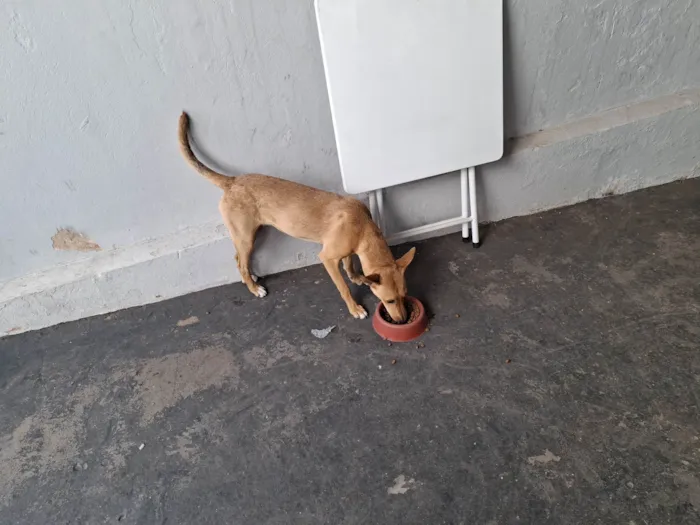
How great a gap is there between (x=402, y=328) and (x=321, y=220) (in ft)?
2.55

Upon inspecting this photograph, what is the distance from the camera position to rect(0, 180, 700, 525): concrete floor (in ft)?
7.46

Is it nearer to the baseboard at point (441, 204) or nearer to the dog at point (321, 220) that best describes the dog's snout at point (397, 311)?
the dog at point (321, 220)

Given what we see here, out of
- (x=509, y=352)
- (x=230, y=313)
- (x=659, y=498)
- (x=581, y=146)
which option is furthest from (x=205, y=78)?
(x=659, y=498)

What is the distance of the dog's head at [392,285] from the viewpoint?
9.41 ft

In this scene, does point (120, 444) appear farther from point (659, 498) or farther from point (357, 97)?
point (659, 498)

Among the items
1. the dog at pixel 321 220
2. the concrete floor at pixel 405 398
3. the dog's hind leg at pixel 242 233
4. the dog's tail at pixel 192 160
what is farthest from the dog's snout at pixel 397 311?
the dog's tail at pixel 192 160

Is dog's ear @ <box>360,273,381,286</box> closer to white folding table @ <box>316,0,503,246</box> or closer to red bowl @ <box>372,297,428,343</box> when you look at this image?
red bowl @ <box>372,297,428,343</box>

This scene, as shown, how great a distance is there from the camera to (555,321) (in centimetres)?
296

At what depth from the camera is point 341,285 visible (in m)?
3.11

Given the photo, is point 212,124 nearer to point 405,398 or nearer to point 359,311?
point 359,311

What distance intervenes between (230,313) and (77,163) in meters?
1.29

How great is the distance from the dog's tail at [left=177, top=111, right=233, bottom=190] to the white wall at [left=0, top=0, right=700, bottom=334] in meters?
0.08

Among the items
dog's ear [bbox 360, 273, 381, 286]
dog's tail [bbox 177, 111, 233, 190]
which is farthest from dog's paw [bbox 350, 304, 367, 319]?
dog's tail [bbox 177, 111, 233, 190]

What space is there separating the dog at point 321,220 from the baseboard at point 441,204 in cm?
41
